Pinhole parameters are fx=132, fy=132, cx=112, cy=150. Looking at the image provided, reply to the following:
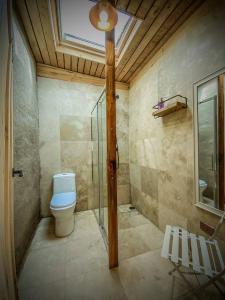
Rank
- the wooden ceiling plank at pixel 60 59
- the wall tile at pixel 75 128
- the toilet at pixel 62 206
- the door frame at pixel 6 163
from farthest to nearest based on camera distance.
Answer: the wall tile at pixel 75 128
the wooden ceiling plank at pixel 60 59
the toilet at pixel 62 206
the door frame at pixel 6 163

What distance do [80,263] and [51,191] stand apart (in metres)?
1.26

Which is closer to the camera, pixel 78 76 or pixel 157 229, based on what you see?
pixel 157 229

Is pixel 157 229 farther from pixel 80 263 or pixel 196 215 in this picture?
pixel 80 263

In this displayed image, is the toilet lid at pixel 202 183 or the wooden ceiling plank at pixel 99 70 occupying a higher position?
the wooden ceiling plank at pixel 99 70

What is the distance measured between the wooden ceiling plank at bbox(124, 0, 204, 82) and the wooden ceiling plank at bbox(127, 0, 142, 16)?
486 mm

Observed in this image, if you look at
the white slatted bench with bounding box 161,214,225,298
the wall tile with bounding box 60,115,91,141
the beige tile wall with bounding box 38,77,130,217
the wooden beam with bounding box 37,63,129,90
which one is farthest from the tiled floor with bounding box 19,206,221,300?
the wooden beam with bounding box 37,63,129,90

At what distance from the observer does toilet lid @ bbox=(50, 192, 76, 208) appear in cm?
173

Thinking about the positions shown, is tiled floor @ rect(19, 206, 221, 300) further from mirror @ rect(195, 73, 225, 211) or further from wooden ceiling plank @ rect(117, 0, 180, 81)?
wooden ceiling plank @ rect(117, 0, 180, 81)

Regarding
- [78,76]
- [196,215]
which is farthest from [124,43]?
[196,215]

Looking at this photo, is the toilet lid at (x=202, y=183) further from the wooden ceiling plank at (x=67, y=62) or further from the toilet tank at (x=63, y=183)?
the wooden ceiling plank at (x=67, y=62)

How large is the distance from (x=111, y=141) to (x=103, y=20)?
1.06 m

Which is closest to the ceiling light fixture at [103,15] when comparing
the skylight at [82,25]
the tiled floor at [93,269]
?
the skylight at [82,25]

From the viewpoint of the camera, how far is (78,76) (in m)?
2.47

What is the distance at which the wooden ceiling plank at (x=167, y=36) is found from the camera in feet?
4.38
